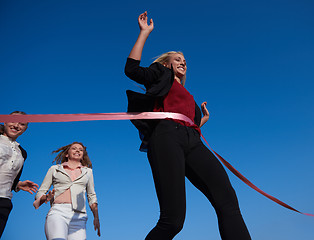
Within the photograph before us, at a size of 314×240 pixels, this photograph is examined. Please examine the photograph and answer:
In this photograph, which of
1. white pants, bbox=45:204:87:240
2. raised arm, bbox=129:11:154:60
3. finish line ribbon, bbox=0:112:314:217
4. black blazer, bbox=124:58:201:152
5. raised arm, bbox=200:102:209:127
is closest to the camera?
raised arm, bbox=129:11:154:60

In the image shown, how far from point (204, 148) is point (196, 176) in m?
0.31

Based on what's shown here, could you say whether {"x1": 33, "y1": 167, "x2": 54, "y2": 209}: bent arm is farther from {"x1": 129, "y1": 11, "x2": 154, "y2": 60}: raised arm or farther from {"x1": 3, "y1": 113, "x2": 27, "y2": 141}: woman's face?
{"x1": 129, "y1": 11, "x2": 154, "y2": 60}: raised arm

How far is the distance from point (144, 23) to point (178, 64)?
768mm

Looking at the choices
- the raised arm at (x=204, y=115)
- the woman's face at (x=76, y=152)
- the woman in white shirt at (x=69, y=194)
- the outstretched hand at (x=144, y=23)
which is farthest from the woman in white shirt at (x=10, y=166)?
the outstretched hand at (x=144, y=23)

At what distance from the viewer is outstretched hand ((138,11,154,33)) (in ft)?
10.3

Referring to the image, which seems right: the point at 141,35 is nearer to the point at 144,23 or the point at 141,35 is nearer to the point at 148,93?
the point at 144,23

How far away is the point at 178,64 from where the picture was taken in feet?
12.4

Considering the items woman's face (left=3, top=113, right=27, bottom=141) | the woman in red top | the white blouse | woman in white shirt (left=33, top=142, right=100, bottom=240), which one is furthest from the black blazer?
woman's face (left=3, top=113, right=27, bottom=141)

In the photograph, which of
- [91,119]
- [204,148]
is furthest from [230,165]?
[91,119]

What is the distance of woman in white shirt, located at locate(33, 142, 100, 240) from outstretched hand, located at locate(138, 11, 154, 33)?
8.52 feet

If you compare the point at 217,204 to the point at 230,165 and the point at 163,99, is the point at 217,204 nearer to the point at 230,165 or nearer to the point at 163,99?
the point at 230,165

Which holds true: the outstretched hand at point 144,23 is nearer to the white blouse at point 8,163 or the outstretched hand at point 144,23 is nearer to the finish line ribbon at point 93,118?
the finish line ribbon at point 93,118

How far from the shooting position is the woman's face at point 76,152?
19.2ft

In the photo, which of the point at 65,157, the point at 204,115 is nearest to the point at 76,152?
the point at 65,157
